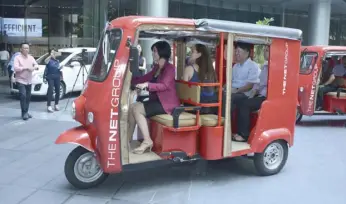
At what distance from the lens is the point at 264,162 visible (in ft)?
19.9

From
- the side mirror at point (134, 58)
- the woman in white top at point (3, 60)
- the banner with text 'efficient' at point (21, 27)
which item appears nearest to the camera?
the side mirror at point (134, 58)

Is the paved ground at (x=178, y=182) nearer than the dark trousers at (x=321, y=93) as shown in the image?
Yes

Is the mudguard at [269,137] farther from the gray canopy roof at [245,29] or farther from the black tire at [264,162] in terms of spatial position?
the gray canopy roof at [245,29]

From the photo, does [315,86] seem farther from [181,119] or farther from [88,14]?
[88,14]

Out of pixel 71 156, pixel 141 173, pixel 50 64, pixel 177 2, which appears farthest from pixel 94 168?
pixel 177 2

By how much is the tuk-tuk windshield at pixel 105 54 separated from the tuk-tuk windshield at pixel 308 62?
6.34m

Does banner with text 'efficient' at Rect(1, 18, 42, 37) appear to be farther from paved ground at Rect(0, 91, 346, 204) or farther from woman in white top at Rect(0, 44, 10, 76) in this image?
paved ground at Rect(0, 91, 346, 204)

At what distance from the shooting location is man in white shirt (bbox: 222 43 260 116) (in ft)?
20.5

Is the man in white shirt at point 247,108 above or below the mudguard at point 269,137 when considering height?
above

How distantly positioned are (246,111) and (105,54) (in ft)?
7.68

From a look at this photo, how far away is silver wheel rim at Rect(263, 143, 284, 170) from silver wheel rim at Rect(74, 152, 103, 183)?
98.7 inches

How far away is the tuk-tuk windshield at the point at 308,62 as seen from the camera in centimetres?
1003

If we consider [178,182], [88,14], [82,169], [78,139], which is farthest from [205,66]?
[88,14]

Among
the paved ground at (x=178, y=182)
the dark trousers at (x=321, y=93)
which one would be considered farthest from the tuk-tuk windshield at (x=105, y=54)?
Result: the dark trousers at (x=321, y=93)
